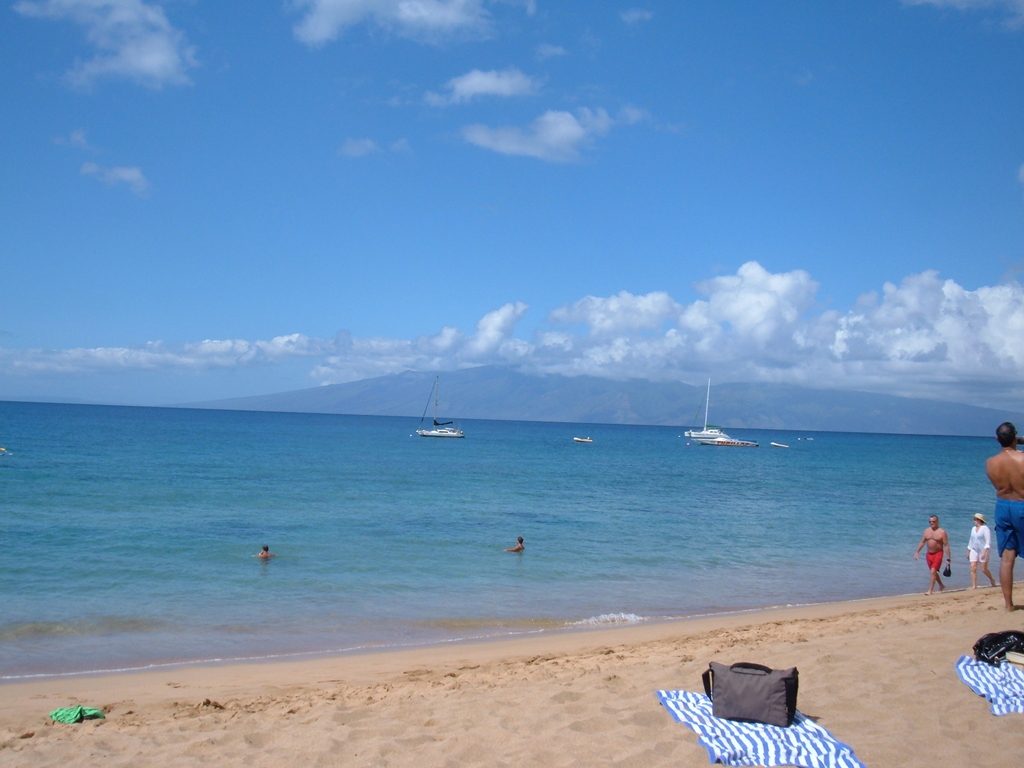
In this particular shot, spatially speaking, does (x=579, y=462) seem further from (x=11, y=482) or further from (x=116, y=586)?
(x=116, y=586)

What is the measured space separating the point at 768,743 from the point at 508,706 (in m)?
2.63

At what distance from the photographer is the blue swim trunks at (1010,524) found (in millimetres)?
9430

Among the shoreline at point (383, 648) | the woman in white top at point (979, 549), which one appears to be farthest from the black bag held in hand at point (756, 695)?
the woman in white top at point (979, 549)

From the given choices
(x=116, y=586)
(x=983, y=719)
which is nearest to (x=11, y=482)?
(x=116, y=586)

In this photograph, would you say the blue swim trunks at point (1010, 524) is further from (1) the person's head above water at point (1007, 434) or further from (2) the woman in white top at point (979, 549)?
(2) the woman in white top at point (979, 549)

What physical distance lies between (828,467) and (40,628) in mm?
74336

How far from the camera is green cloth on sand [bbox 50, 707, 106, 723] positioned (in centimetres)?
766

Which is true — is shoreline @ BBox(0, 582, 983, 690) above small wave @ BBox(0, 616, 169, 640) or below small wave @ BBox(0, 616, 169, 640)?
above

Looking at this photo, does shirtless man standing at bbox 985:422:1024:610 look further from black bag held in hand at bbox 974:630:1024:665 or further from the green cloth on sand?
the green cloth on sand

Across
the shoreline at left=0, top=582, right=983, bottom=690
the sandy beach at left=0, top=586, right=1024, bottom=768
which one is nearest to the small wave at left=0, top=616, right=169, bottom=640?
the shoreline at left=0, top=582, right=983, bottom=690

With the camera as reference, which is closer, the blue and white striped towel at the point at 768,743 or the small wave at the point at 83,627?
the blue and white striped towel at the point at 768,743

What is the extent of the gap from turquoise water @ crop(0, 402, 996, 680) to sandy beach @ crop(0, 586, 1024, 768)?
2112 millimetres

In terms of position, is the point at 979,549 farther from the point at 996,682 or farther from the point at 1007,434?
the point at 996,682

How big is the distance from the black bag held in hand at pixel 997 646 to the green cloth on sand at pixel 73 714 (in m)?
9.72
